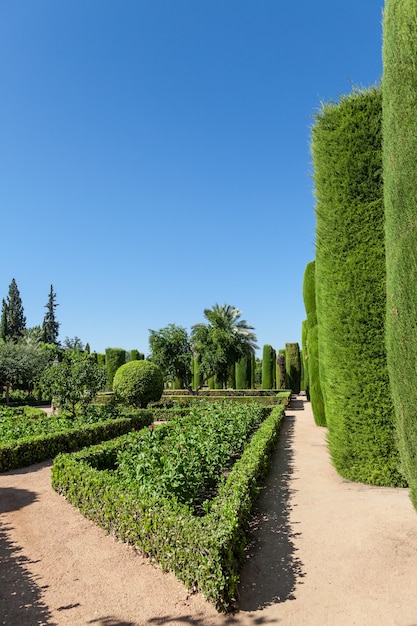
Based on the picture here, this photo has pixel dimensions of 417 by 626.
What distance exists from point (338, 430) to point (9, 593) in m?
5.52

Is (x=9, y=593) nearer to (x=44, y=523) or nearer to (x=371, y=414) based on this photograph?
(x=44, y=523)

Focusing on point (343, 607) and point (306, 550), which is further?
point (306, 550)

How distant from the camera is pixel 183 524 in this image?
4266 millimetres

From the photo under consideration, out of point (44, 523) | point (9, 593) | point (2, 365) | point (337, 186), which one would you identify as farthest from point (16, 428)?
point (2, 365)

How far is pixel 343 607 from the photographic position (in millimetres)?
3605

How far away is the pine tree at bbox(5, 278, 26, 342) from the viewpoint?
194ft

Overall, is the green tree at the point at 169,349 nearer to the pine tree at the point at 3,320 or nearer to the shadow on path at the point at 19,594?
the shadow on path at the point at 19,594

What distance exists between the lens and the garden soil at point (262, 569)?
3576 millimetres

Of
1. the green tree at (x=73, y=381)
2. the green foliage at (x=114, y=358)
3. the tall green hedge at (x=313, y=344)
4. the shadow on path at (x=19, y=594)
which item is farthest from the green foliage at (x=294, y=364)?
the shadow on path at (x=19, y=594)

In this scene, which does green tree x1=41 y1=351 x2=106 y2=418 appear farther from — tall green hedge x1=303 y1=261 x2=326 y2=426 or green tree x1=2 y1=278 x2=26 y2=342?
green tree x1=2 y1=278 x2=26 y2=342

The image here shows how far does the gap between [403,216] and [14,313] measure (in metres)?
63.6

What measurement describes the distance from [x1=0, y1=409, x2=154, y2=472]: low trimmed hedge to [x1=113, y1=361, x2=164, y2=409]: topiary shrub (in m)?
6.32

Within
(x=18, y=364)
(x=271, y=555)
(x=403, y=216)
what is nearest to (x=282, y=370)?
(x=18, y=364)

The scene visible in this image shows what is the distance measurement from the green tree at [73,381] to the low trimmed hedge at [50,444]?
183cm
